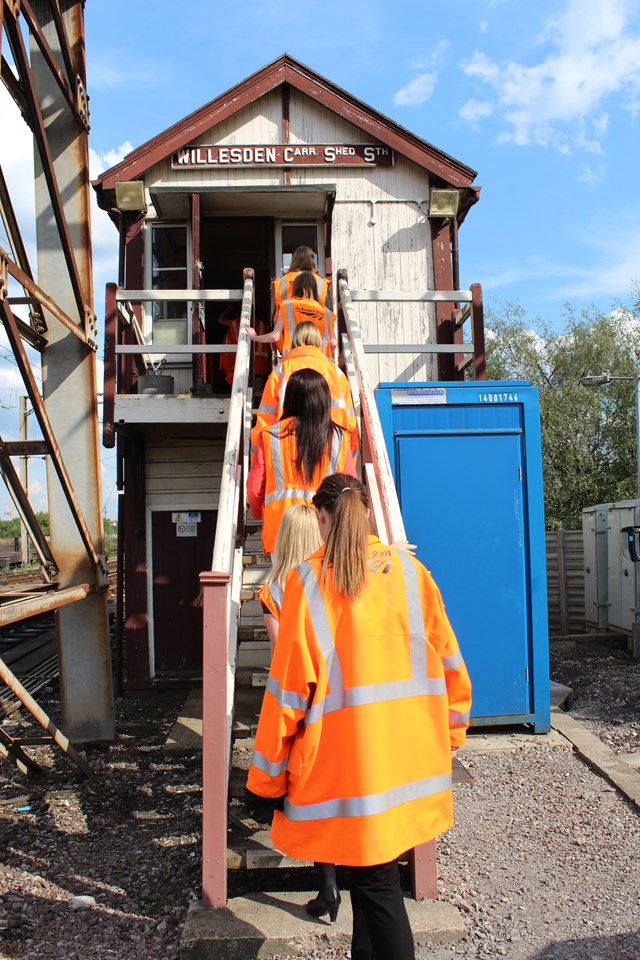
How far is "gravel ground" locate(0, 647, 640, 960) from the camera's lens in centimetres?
360

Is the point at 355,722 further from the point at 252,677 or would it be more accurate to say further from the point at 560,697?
the point at 560,697

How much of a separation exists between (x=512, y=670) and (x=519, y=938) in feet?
9.91

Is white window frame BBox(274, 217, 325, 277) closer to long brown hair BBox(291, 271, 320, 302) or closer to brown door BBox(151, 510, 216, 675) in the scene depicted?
brown door BBox(151, 510, 216, 675)

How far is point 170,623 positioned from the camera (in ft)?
31.3

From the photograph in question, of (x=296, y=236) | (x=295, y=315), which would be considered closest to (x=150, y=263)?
(x=296, y=236)

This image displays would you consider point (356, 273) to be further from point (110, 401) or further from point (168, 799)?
point (168, 799)

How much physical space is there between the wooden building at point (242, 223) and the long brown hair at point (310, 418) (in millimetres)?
5069

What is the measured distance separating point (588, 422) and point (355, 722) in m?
25.9

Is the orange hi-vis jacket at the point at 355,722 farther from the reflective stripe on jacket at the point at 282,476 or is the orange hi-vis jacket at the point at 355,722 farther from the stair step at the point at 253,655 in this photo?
the stair step at the point at 253,655

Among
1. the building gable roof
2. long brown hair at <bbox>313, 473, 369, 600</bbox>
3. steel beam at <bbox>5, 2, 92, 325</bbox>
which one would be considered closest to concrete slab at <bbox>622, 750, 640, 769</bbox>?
long brown hair at <bbox>313, 473, 369, 600</bbox>

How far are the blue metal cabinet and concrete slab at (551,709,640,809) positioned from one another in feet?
1.08

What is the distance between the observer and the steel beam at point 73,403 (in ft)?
22.2

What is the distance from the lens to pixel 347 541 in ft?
8.57

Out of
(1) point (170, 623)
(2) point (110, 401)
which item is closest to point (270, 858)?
(2) point (110, 401)
